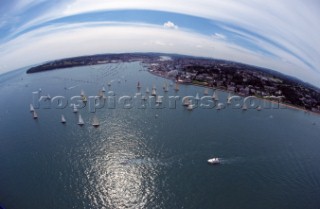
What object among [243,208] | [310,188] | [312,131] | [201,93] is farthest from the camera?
[201,93]

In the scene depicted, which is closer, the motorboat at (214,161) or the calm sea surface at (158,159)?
the calm sea surface at (158,159)

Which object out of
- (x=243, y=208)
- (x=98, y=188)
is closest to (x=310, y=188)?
(x=243, y=208)

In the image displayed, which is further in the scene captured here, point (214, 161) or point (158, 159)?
point (158, 159)

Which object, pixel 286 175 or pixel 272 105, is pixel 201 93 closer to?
pixel 272 105

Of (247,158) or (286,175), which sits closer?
(286,175)

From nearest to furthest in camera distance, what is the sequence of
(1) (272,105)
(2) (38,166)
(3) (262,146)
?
(2) (38,166) → (3) (262,146) → (1) (272,105)

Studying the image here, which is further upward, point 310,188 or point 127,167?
point 127,167

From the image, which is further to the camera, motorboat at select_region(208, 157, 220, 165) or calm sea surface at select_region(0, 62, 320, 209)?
motorboat at select_region(208, 157, 220, 165)
